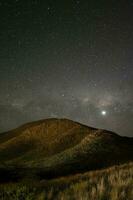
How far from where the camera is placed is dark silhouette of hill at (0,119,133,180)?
31172mm

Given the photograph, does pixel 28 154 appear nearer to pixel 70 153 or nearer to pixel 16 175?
pixel 70 153

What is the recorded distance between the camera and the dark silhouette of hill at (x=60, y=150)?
31172 millimetres

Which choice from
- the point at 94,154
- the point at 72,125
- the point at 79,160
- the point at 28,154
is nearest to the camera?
the point at 79,160

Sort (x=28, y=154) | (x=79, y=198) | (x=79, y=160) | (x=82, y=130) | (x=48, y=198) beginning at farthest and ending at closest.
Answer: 1. (x=82, y=130)
2. (x=28, y=154)
3. (x=79, y=160)
4. (x=48, y=198)
5. (x=79, y=198)

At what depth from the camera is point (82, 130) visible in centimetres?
6169

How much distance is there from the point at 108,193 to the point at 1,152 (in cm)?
5093

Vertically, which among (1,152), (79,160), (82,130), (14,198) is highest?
(82,130)

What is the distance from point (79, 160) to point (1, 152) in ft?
84.3

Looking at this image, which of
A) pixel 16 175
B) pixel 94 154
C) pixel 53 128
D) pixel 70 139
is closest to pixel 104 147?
pixel 94 154

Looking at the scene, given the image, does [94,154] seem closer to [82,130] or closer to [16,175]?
[16,175]

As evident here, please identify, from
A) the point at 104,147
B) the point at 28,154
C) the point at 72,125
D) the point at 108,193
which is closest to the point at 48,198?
the point at 108,193

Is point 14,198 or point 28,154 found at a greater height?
point 28,154

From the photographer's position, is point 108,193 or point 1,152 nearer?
point 108,193

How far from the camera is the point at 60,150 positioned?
53.0m
